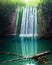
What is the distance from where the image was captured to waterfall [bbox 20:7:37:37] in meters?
3.96

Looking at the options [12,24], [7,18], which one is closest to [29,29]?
[12,24]

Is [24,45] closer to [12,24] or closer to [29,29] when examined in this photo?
[29,29]

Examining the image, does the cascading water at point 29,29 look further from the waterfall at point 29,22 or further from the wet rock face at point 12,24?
the wet rock face at point 12,24

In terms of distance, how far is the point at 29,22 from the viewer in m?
4.06

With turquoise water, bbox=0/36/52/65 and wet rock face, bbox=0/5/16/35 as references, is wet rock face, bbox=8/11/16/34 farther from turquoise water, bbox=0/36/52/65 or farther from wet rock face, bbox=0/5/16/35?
turquoise water, bbox=0/36/52/65

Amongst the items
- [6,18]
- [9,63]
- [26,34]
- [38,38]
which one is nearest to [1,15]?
[6,18]

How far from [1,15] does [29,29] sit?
0.65m

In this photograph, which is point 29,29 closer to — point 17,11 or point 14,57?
point 17,11

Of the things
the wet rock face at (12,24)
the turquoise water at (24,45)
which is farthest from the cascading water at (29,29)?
the wet rock face at (12,24)

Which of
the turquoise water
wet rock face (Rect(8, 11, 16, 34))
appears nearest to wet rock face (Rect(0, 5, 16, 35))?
wet rock face (Rect(8, 11, 16, 34))

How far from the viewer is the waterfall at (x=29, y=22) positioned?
13.0ft

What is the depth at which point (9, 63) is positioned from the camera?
2979 millimetres

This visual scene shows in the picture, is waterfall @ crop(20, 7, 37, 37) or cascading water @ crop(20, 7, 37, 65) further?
waterfall @ crop(20, 7, 37, 37)

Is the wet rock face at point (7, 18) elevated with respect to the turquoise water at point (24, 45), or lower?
elevated
